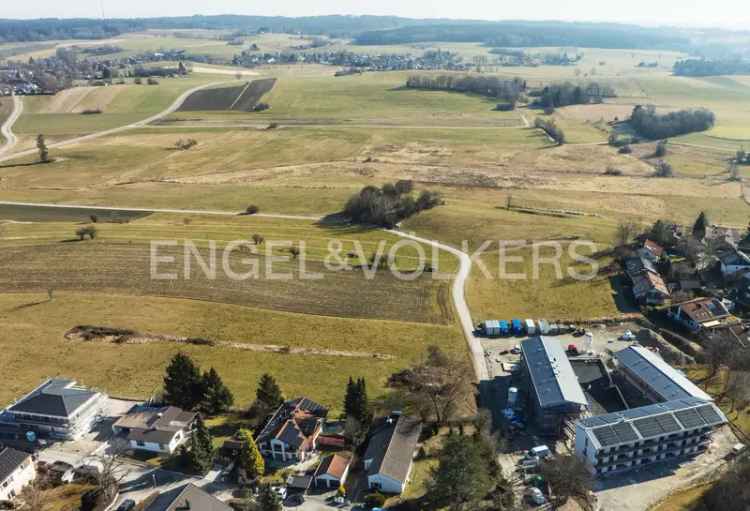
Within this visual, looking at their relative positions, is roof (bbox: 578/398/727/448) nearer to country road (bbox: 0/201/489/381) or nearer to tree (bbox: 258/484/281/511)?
country road (bbox: 0/201/489/381)

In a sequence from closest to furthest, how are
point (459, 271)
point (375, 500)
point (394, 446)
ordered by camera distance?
1. point (375, 500)
2. point (394, 446)
3. point (459, 271)

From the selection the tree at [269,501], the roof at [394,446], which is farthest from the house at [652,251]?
the tree at [269,501]

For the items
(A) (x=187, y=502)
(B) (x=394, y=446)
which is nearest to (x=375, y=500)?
(B) (x=394, y=446)

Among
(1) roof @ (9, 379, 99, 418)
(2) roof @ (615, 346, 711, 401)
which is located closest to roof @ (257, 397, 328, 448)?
(1) roof @ (9, 379, 99, 418)

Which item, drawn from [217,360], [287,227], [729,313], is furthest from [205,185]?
[729,313]

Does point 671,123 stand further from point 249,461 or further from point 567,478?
point 249,461
